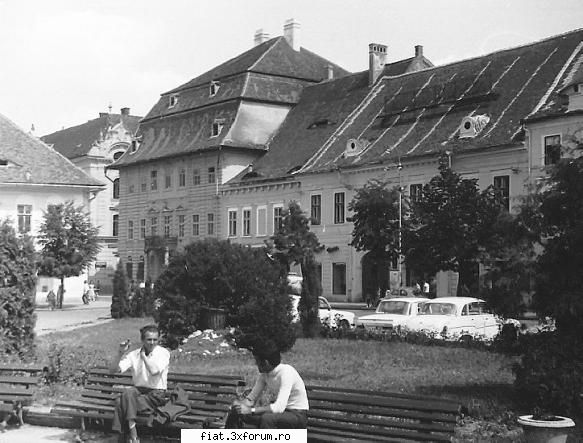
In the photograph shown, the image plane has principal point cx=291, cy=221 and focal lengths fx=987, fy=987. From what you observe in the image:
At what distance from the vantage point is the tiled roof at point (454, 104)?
4681cm

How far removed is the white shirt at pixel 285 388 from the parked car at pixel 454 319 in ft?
54.6

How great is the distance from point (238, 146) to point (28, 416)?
Result: 166 feet

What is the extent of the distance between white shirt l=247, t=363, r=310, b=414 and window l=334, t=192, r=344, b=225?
45.6 meters

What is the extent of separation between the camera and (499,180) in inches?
1831

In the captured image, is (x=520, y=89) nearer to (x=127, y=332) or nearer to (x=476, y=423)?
(x=127, y=332)

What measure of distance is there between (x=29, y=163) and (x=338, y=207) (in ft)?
70.5

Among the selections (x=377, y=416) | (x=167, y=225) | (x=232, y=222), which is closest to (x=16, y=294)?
(x=377, y=416)

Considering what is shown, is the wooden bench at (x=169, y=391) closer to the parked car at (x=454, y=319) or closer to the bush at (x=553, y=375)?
the bush at (x=553, y=375)

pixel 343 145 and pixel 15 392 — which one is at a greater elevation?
pixel 343 145

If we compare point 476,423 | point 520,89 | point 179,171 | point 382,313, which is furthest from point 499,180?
point 476,423

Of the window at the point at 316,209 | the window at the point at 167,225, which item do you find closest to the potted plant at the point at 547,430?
the window at the point at 316,209

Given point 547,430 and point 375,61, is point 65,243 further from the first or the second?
point 547,430

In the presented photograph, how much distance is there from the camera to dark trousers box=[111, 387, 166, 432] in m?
12.0

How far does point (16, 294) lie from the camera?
2005 cm
